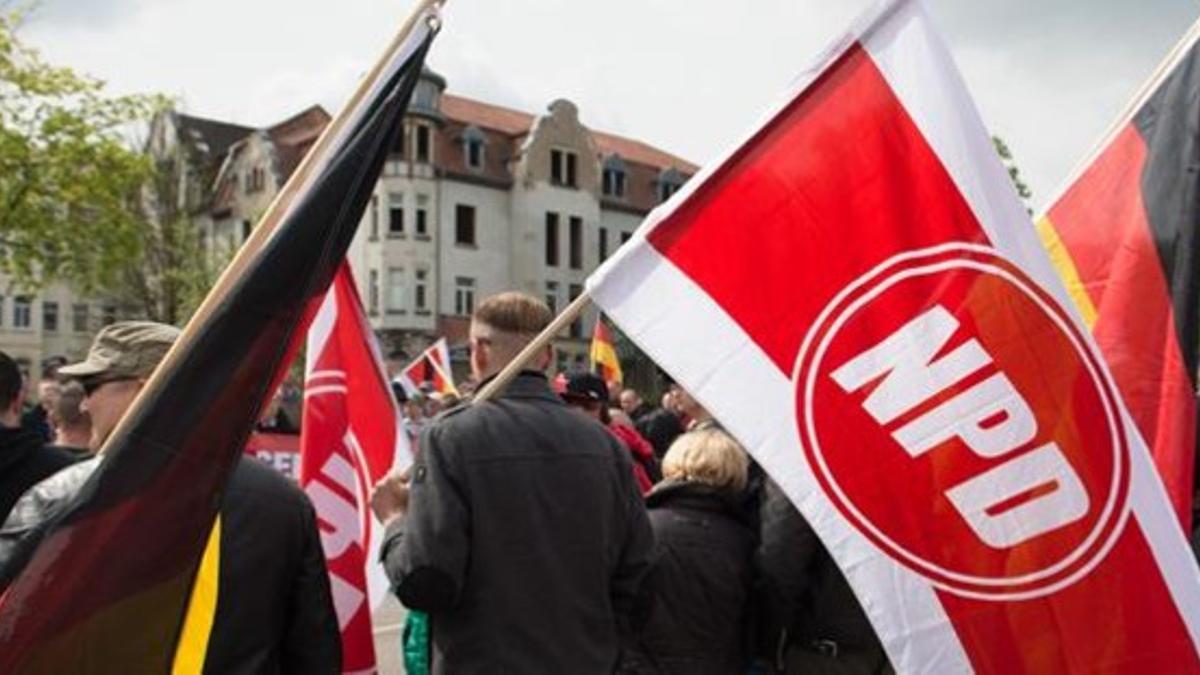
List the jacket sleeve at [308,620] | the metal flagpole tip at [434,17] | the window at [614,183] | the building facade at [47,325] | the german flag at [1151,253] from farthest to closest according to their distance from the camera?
the window at [614,183], the building facade at [47,325], the german flag at [1151,253], the jacket sleeve at [308,620], the metal flagpole tip at [434,17]

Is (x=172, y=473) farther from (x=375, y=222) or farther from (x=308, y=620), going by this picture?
(x=375, y=222)

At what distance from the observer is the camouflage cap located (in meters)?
3.12

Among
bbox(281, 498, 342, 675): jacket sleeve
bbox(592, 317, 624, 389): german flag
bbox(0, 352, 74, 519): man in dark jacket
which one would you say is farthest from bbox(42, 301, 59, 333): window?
bbox(281, 498, 342, 675): jacket sleeve

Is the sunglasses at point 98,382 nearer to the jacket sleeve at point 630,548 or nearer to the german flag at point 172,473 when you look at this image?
the german flag at point 172,473

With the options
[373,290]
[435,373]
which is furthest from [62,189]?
[373,290]

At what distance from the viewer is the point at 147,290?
132ft

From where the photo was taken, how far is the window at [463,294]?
5516 cm

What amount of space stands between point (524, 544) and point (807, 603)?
1.44 m

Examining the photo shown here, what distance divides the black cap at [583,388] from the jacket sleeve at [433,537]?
3.39m

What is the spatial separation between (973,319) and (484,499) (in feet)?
4.47

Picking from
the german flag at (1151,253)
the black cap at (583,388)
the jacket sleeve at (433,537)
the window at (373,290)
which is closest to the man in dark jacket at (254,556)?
the jacket sleeve at (433,537)

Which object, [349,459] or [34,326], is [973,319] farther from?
[34,326]

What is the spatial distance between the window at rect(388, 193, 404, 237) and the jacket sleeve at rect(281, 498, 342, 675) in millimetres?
51173

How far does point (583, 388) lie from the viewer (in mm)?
7246
